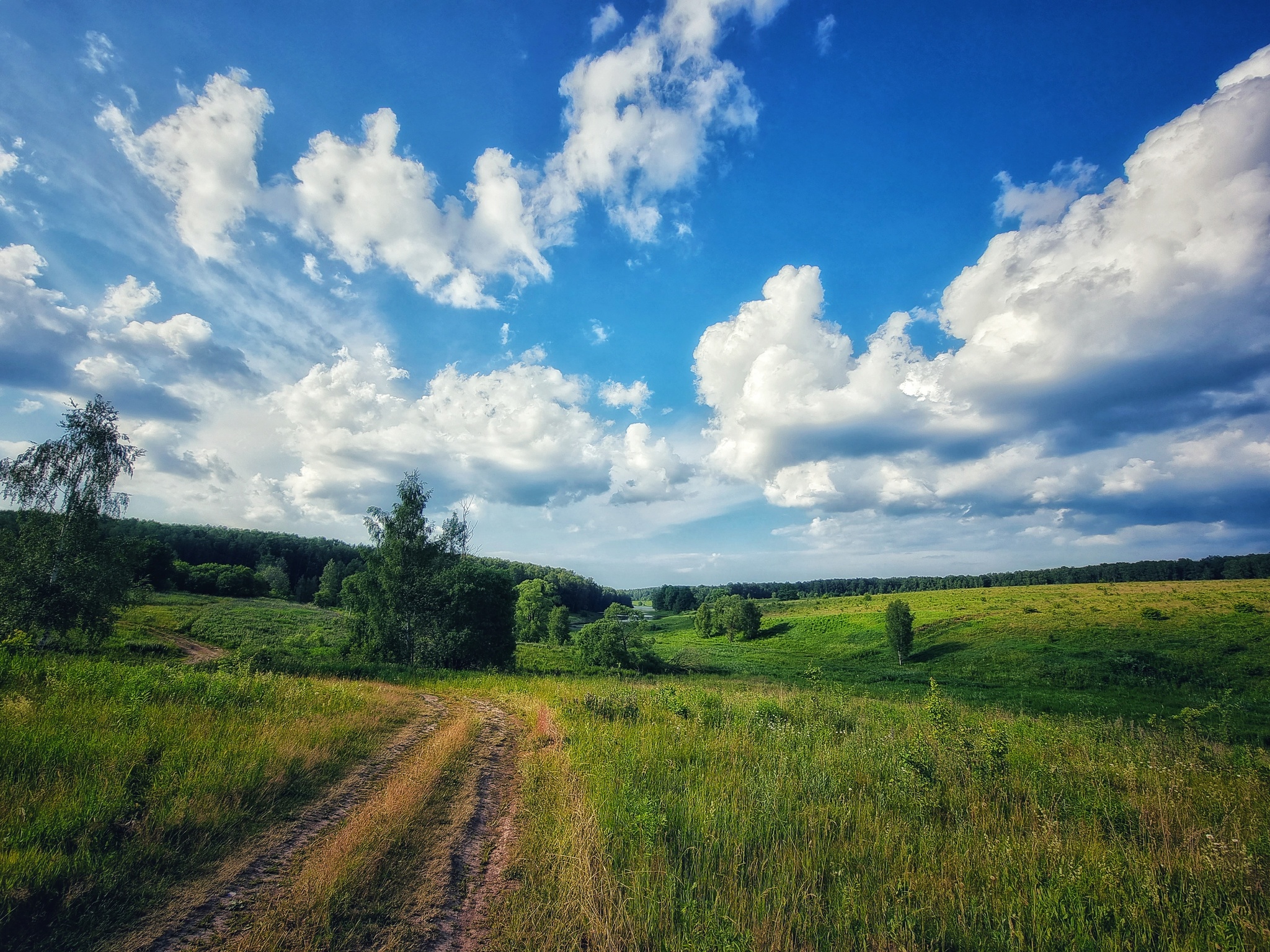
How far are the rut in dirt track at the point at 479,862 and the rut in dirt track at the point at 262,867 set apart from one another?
6.30ft

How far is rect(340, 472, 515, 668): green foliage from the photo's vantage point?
32562mm

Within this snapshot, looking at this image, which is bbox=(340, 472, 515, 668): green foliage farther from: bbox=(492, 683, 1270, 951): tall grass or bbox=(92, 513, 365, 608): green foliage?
bbox=(92, 513, 365, 608): green foliage

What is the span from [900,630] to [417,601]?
57.4 metres

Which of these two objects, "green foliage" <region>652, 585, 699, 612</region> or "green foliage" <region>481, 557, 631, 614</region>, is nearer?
"green foliage" <region>481, 557, 631, 614</region>

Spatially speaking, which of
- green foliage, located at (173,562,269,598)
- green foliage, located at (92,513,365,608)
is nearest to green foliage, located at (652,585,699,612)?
green foliage, located at (92,513,365,608)

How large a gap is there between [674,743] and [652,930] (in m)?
6.33

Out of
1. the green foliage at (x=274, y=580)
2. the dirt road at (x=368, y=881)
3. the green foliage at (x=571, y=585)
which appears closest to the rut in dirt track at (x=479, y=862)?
the dirt road at (x=368, y=881)

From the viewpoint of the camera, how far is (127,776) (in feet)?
22.5

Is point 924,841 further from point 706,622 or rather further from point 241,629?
point 706,622

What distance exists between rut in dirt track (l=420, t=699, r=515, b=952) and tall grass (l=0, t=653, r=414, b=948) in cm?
284

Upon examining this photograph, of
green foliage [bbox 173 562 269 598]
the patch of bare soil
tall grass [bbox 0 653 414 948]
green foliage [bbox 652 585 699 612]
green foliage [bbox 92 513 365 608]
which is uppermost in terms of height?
green foliage [bbox 92 513 365 608]

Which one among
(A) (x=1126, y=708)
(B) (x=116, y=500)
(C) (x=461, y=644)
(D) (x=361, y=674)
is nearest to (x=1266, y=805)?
(D) (x=361, y=674)

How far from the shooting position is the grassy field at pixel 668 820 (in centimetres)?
480

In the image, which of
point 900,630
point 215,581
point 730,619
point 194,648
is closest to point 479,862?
point 194,648
